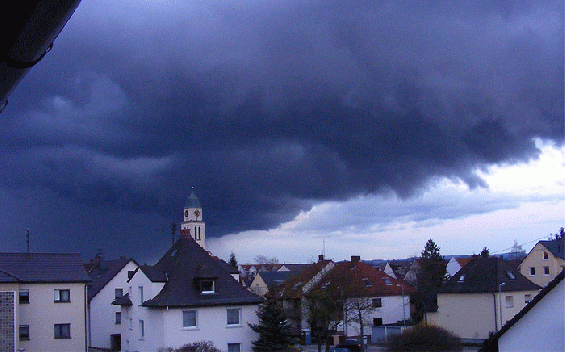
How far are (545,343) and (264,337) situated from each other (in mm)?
27910

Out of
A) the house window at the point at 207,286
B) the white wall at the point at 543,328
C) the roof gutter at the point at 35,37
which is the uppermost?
the roof gutter at the point at 35,37

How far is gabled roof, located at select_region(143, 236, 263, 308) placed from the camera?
3791 cm

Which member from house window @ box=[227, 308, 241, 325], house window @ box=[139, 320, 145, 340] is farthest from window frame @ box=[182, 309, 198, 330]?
house window @ box=[139, 320, 145, 340]

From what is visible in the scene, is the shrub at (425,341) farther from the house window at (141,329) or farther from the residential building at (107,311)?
the residential building at (107,311)

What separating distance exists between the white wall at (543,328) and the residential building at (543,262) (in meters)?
67.6

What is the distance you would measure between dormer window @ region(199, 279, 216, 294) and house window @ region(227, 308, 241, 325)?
1.87m

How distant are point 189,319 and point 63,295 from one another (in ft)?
38.8

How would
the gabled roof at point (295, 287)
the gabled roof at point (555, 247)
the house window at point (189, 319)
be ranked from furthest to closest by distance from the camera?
the gabled roof at point (555, 247), the gabled roof at point (295, 287), the house window at point (189, 319)

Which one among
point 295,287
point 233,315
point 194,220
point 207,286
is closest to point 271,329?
point 233,315

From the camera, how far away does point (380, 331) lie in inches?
2133

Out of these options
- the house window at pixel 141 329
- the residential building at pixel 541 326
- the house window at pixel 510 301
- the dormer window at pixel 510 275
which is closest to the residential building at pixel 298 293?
the house window at pixel 141 329

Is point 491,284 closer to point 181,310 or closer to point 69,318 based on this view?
point 181,310

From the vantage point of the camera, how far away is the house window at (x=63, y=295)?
42409mm

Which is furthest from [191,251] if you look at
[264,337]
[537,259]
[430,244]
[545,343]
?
[430,244]
